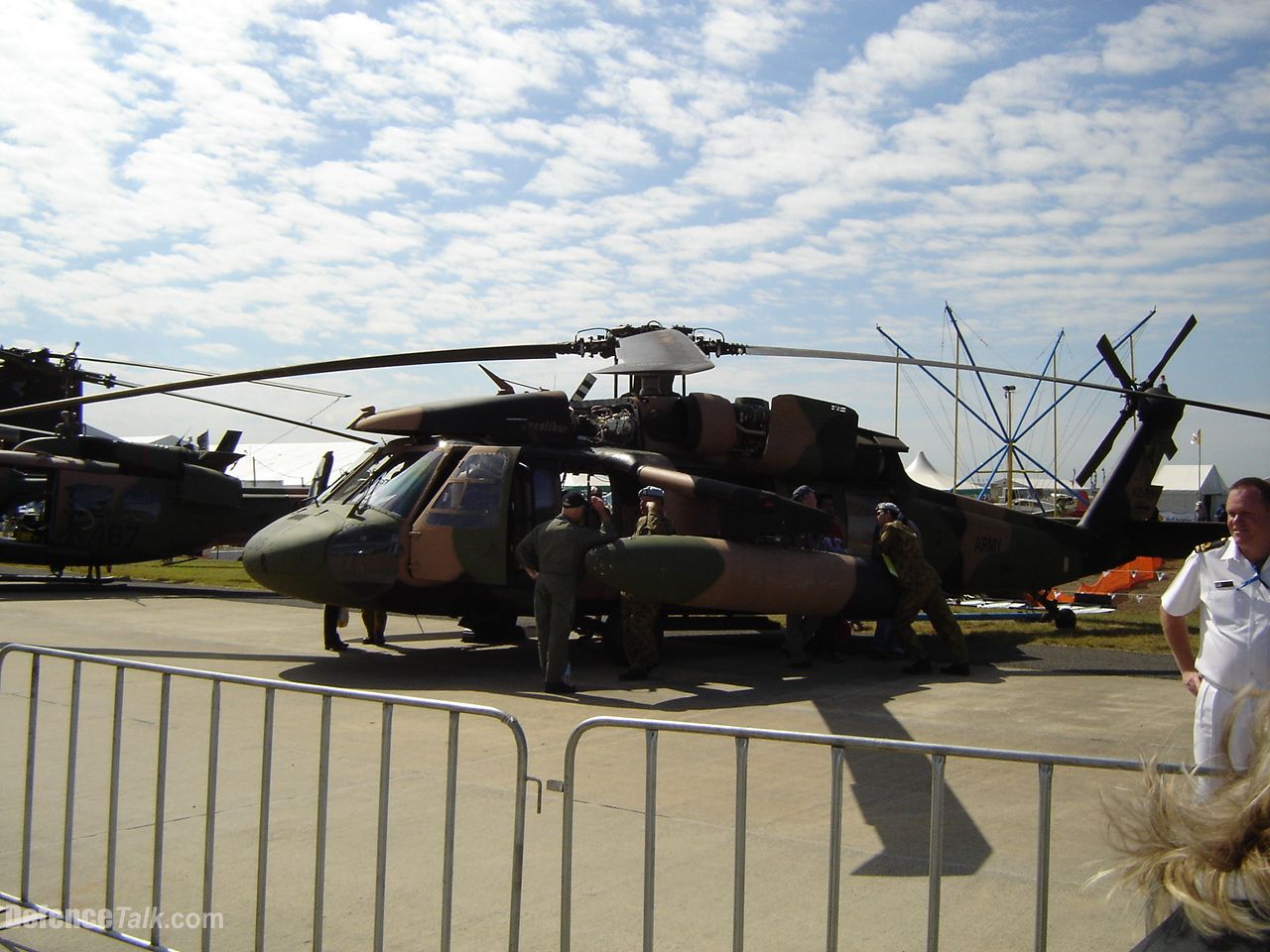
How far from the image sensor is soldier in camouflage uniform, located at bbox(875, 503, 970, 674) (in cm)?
1060

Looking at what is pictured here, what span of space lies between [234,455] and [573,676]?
13935mm

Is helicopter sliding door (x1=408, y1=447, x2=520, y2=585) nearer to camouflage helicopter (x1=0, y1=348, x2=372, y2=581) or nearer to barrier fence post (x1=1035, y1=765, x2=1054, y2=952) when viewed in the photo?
barrier fence post (x1=1035, y1=765, x2=1054, y2=952)

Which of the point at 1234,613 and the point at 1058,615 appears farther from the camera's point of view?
the point at 1058,615

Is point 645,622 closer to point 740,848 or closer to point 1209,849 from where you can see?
point 740,848

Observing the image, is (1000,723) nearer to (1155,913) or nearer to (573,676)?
(573,676)

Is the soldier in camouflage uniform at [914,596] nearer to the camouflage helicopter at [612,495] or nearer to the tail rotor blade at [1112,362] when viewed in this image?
the camouflage helicopter at [612,495]

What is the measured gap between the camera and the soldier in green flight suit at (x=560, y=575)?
9.17 metres

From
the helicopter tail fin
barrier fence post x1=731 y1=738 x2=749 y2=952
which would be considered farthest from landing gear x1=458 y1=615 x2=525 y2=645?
barrier fence post x1=731 y1=738 x2=749 y2=952

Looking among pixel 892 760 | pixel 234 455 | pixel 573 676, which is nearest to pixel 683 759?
pixel 892 760

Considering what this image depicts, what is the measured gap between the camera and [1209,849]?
5.03 feet

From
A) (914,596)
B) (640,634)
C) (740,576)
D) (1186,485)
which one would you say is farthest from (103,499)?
(1186,485)

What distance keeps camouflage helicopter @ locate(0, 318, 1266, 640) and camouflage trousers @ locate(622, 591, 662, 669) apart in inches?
13.1

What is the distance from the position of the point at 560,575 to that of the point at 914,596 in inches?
143

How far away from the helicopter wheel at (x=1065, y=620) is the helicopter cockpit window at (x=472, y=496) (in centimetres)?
796
